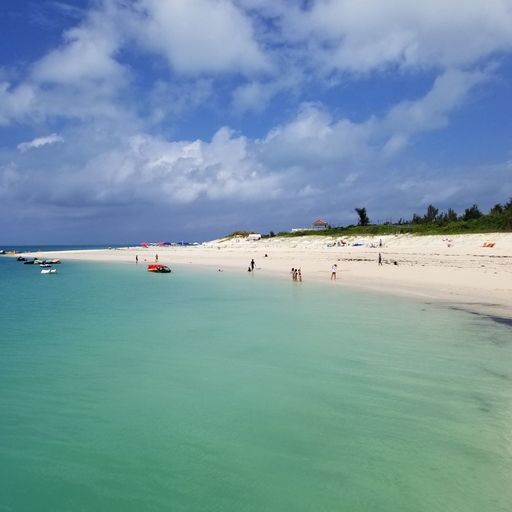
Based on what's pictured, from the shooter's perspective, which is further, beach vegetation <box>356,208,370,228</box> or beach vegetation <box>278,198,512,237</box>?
beach vegetation <box>356,208,370,228</box>

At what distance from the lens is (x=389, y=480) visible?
635 cm

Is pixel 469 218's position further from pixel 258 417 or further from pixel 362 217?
pixel 258 417

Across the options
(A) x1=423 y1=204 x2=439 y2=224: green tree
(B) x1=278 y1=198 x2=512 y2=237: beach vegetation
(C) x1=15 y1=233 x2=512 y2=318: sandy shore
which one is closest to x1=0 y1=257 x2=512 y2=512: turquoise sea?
(C) x1=15 y1=233 x2=512 y2=318: sandy shore

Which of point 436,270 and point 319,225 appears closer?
point 436,270

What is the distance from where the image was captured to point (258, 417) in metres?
8.63

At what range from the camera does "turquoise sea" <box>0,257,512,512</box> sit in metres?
6.12

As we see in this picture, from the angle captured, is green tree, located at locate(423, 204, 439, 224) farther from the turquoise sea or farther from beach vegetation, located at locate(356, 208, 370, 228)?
the turquoise sea

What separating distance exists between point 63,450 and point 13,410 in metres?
2.44

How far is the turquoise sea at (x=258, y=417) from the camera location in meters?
6.12

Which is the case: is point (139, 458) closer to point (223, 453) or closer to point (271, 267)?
point (223, 453)

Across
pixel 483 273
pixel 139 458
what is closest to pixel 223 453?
pixel 139 458

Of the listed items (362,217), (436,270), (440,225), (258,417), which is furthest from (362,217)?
(258,417)

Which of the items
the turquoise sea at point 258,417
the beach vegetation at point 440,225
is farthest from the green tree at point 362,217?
the turquoise sea at point 258,417

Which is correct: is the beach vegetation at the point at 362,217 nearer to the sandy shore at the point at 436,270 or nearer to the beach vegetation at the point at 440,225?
the beach vegetation at the point at 440,225
